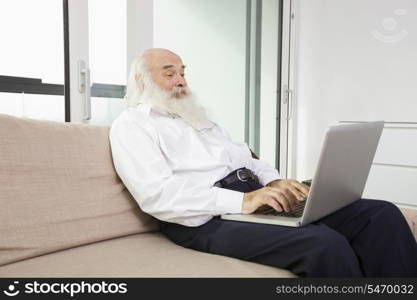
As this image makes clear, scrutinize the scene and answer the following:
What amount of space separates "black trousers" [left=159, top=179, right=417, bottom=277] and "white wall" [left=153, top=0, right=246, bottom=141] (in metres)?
1.17

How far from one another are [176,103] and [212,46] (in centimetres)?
129

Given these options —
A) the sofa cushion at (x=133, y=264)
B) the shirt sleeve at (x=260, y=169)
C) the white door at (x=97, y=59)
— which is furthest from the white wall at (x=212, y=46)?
the sofa cushion at (x=133, y=264)

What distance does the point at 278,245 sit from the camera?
1121mm

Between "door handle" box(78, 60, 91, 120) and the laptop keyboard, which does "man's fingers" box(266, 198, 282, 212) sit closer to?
the laptop keyboard

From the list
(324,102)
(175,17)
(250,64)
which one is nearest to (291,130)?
(324,102)

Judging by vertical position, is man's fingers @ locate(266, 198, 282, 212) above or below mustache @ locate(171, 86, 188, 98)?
below

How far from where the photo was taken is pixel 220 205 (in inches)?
Result: 51.1

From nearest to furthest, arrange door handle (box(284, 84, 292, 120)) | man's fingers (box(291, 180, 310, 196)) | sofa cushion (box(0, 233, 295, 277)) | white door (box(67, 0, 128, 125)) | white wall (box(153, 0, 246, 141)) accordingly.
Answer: sofa cushion (box(0, 233, 295, 277)) < man's fingers (box(291, 180, 310, 196)) < white door (box(67, 0, 128, 125)) < white wall (box(153, 0, 246, 141)) < door handle (box(284, 84, 292, 120))

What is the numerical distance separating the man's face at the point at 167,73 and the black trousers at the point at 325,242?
49 centimetres

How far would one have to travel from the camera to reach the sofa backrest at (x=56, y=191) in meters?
1.13

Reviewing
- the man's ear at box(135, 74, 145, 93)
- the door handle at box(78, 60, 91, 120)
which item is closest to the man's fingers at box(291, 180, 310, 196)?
the man's ear at box(135, 74, 145, 93)

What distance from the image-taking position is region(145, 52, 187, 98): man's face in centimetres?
170

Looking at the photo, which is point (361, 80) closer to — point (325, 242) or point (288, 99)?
point (288, 99)

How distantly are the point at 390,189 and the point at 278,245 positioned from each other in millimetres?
2336
